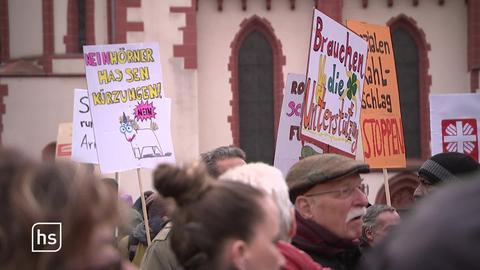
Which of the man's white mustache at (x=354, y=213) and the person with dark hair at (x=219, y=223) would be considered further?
the man's white mustache at (x=354, y=213)

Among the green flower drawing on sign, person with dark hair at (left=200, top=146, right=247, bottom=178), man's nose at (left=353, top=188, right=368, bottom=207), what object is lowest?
man's nose at (left=353, top=188, right=368, bottom=207)

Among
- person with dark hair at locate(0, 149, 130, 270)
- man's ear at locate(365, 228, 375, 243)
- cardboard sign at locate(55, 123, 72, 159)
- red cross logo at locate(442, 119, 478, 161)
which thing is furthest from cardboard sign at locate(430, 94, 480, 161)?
person with dark hair at locate(0, 149, 130, 270)

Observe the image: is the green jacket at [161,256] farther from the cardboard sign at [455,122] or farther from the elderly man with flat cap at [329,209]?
the cardboard sign at [455,122]

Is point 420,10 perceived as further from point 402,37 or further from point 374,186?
point 374,186

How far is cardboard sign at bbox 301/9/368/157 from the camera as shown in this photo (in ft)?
22.9

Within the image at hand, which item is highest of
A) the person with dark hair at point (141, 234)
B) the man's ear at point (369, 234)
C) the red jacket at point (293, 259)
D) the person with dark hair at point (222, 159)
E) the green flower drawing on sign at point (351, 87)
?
the green flower drawing on sign at point (351, 87)

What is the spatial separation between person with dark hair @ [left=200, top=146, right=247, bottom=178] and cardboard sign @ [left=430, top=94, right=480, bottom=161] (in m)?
4.34

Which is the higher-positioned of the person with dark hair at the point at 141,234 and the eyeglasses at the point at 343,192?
the eyeglasses at the point at 343,192

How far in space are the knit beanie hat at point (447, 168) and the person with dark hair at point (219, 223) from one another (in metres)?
2.70

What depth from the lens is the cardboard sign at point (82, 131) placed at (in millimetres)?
10639

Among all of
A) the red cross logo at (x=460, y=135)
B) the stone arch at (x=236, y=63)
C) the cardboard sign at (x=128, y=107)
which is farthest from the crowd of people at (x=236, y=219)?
the stone arch at (x=236, y=63)

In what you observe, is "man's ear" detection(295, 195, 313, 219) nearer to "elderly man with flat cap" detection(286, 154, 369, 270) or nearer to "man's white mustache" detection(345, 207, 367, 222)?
"elderly man with flat cap" detection(286, 154, 369, 270)

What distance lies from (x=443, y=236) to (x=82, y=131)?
31.0ft

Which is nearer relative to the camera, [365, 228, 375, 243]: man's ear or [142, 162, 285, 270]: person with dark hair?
[142, 162, 285, 270]: person with dark hair
